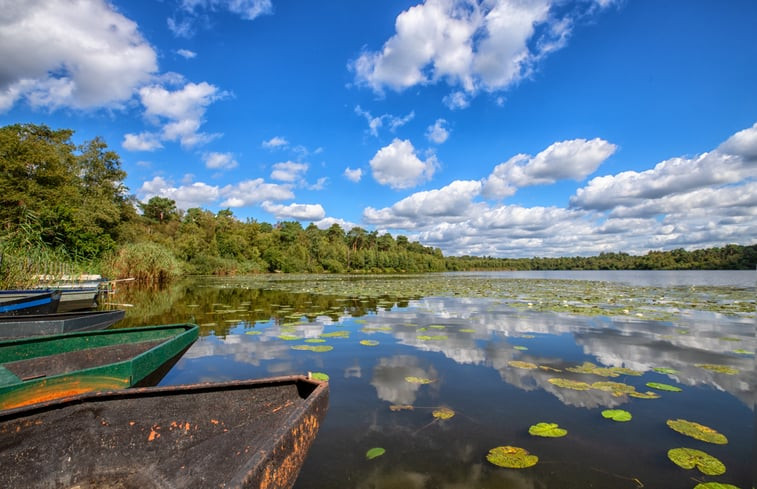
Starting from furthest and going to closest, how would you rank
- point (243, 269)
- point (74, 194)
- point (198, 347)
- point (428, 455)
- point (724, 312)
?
point (243, 269)
point (74, 194)
point (724, 312)
point (198, 347)
point (428, 455)

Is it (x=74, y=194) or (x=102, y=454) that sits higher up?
(x=74, y=194)

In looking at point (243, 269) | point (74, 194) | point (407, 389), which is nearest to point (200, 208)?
point (243, 269)

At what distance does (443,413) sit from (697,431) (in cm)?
188

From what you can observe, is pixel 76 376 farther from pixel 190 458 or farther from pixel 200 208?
pixel 200 208

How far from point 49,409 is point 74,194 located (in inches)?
1090

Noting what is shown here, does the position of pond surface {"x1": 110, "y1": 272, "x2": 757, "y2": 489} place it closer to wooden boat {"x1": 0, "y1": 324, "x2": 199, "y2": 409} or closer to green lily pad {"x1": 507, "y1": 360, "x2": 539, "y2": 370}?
green lily pad {"x1": 507, "y1": 360, "x2": 539, "y2": 370}

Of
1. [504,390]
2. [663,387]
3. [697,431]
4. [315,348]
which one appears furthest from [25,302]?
[663,387]

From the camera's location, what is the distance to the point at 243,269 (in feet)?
139

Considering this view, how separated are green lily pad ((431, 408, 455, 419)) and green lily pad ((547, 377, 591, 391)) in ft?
4.57

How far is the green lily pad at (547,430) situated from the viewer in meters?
2.53

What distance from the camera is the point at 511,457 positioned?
2.23m

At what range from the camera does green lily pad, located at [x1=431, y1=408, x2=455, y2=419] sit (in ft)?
9.39

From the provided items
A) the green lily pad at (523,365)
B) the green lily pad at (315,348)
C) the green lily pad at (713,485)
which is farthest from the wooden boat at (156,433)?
the green lily pad at (523,365)

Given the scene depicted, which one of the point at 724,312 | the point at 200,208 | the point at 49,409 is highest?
the point at 200,208
